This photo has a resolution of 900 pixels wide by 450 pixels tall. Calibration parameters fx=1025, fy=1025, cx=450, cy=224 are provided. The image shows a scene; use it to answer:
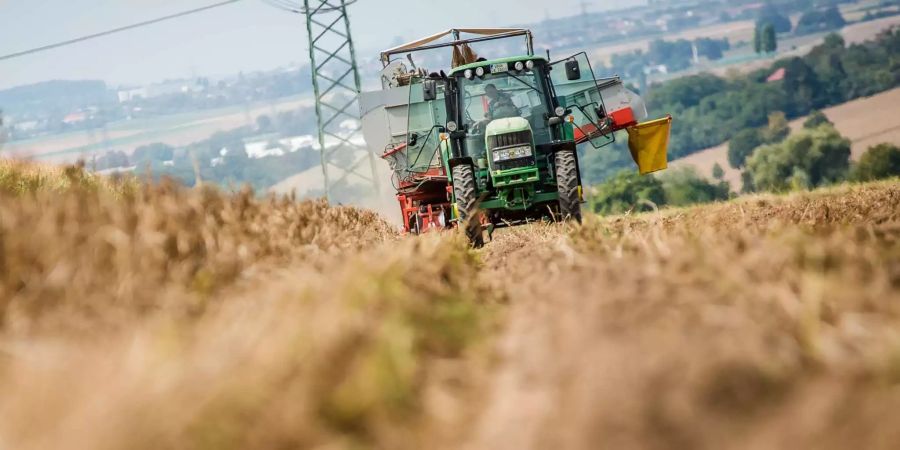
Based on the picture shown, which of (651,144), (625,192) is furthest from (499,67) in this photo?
(625,192)

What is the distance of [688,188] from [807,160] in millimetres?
11423

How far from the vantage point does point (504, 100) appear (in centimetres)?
1439

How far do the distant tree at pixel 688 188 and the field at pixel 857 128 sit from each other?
5684mm

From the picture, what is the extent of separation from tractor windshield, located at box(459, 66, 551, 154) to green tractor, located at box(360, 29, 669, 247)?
1 centimetres

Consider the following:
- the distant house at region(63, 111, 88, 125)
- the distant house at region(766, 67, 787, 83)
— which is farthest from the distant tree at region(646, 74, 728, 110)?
the distant house at region(63, 111, 88, 125)

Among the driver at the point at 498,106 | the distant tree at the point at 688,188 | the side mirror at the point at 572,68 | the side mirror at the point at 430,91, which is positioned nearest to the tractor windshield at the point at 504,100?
the driver at the point at 498,106

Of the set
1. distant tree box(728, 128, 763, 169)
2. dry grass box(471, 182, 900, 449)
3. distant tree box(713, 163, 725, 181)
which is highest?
dry grass box(471, 182, 900, 449)

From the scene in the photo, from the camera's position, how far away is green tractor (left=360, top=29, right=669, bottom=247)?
44.6 feet

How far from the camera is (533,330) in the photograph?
293 cm

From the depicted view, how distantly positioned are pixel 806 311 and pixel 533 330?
32.5 inches

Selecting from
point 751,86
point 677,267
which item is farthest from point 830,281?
point 751,86

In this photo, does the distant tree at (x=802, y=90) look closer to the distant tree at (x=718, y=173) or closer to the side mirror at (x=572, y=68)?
the distant tree at (x=718, y=173)

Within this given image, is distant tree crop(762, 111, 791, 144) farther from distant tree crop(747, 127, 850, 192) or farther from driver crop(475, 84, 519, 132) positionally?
driver crop(475, 84, 519, 132)

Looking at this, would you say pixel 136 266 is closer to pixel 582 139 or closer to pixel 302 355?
pixel 302 355
